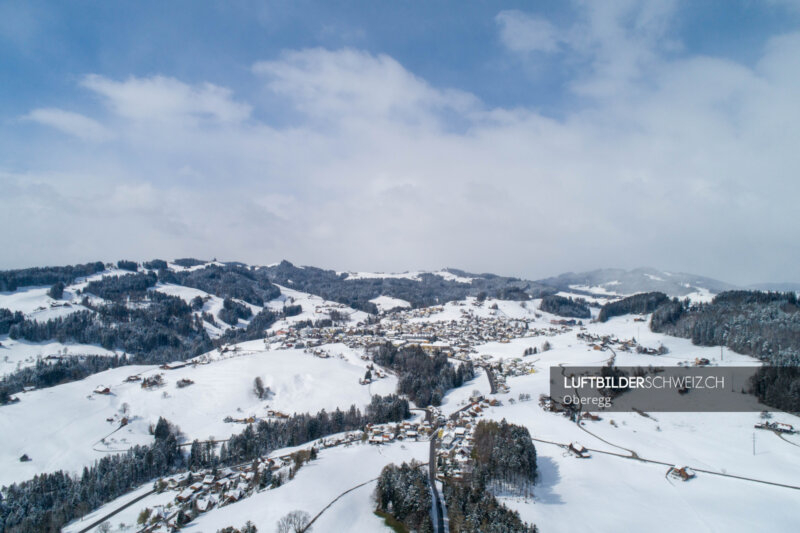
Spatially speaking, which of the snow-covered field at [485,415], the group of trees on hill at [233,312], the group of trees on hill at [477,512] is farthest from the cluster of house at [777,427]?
the group of trees on hill at [233,312]

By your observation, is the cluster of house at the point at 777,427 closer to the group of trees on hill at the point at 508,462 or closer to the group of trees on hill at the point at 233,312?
the group of trees on hill at the point at 508,462

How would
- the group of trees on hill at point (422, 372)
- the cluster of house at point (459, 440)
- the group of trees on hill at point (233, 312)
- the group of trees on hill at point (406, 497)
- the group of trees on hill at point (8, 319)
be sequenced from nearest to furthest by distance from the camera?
1. the group of trees on hill at point (406, 497)
2. the cluster of house at point (459, 440)
3. the group of trees on hill at point (422, 372)
4. the group of trees on hill at point (8, 319)
5. the group of trees on hill at point (233, 312)

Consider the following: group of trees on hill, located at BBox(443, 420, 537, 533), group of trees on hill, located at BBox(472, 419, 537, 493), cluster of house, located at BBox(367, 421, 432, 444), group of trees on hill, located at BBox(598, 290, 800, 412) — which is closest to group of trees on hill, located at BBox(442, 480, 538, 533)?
group of trees on hill, located at BBox(443, 420, 537, 533)

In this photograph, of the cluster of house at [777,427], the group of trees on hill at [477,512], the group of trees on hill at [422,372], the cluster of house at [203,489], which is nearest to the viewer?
the group of trees on hill at [477,512]

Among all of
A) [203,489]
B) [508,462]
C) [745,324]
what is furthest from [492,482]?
[745,324]

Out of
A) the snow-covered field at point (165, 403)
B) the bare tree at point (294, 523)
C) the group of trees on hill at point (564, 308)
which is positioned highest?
the group of trees on hill at point (564, 308)

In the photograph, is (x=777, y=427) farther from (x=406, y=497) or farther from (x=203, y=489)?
(x=203, y=489)

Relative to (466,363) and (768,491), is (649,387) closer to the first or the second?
(768,491)
